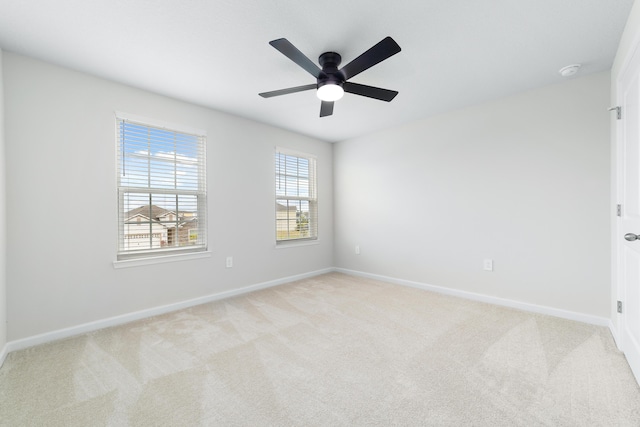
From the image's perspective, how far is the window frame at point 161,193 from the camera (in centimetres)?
286

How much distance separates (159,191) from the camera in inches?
122

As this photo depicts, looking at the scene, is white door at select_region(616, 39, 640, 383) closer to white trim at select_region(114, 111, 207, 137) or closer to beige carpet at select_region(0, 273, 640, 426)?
beige carpet at select_region(0, 273, 640, 426)

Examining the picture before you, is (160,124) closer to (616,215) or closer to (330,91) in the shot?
(330,91)

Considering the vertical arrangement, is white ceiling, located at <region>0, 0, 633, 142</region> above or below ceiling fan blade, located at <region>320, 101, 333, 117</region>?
above

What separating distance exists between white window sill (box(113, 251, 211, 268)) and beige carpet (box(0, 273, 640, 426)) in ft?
1.94

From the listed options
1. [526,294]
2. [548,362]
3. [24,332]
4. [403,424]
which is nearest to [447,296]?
[526,294]

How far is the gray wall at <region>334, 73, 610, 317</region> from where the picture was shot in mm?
2705

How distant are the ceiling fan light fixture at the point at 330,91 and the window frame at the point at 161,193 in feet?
5.90

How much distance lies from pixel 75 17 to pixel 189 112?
4.73 ft

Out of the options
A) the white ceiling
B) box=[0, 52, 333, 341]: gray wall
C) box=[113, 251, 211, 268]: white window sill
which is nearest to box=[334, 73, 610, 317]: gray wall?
the white ceiling

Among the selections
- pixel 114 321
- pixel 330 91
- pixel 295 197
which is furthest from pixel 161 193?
pixel 330 91

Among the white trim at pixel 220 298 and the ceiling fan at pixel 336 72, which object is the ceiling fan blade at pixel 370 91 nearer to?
the ceiling fan at pixel 336 72

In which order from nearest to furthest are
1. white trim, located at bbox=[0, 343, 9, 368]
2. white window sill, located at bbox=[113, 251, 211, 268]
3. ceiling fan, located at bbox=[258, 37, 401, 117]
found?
1. ceiling fan, located at bbox=[258, 37, 401, 117]
2. white trim, located at bbox=[0, 343, 9, 368]
3. white window sill, located at bbox=[113, 251, 211, 268]

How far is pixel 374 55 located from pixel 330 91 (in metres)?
0.50
